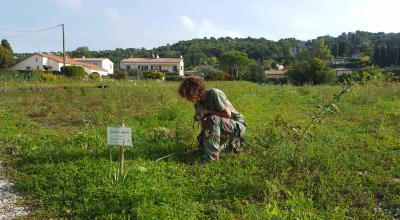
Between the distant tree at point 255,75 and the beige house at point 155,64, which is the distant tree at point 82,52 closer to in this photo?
the beige house at point 155,64

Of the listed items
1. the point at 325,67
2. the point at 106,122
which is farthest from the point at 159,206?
the point at 325,67

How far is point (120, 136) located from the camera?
4.21m

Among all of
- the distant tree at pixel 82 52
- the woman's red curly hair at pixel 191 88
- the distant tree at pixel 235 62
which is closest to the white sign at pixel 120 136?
the woman's red curly hair at pixel 191 88

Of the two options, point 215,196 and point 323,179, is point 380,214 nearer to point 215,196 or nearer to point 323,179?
point 323,179

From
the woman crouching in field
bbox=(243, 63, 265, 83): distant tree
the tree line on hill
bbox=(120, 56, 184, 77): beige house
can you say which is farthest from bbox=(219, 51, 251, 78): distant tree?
the woman crouching in field

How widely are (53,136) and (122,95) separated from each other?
5.84 m

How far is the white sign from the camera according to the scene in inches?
165

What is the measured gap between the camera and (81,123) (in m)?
8.10

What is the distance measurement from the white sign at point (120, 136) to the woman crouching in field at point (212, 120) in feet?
3.40

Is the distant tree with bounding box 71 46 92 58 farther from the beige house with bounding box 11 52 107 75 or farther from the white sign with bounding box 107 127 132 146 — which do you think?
the white sign with bounding box 107 127 132 146

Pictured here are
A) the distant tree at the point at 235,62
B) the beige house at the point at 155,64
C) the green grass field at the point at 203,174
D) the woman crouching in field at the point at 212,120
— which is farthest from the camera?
the beige house at the point at 155,64

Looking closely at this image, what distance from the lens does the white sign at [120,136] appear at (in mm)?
4203

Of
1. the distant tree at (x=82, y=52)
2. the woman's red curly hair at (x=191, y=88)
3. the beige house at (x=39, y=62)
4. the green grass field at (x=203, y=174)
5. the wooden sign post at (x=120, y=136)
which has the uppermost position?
the distant tree at (x=82, y=52)

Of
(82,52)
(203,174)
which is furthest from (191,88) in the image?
(82,52)
